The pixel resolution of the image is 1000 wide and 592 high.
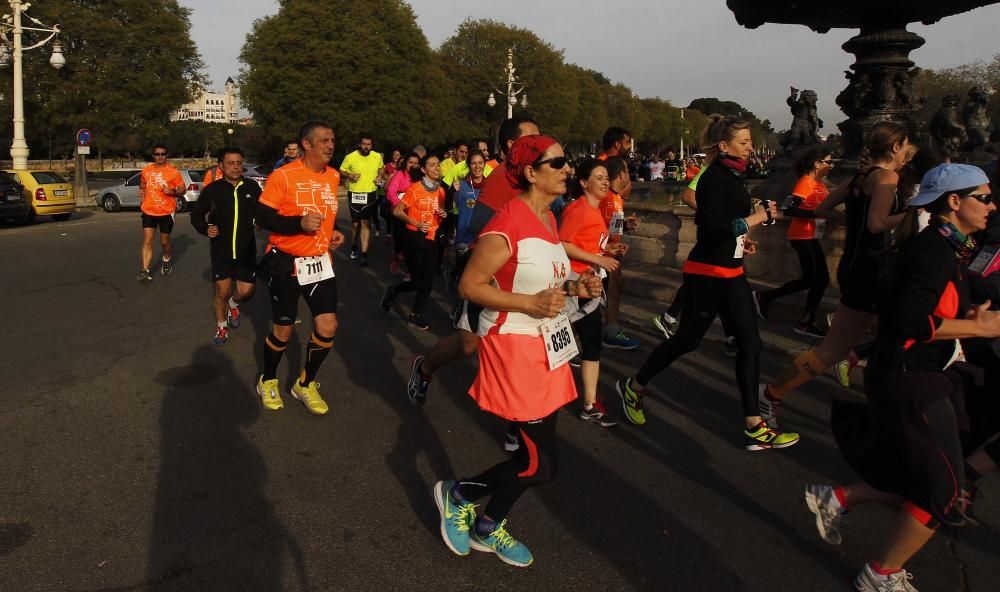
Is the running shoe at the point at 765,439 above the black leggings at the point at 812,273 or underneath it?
underneath

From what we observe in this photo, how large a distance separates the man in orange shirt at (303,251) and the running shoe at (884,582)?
3324 mm

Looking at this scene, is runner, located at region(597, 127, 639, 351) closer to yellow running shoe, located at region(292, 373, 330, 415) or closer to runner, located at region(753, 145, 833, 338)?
runner, located at region(753, 145, 833, 338)

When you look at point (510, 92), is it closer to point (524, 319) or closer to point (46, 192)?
point (46, 192)

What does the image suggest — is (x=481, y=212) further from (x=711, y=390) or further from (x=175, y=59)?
(x=175, y=59)

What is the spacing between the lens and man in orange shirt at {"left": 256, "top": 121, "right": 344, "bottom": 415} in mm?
4922

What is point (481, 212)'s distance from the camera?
4.46m

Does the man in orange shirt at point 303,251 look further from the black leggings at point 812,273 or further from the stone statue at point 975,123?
the stone statue at point 975,123

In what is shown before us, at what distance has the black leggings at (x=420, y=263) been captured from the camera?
7.97m

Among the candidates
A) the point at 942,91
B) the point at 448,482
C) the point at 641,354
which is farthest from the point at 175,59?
the point at 942,91

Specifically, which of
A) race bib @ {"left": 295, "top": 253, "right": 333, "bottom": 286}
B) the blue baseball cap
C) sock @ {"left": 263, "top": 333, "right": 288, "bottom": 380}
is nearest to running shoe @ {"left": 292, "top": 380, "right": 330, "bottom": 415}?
sock @ {"left": 263, "top": 333, "right": 288, "bottom": 380}

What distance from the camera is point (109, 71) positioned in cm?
2892

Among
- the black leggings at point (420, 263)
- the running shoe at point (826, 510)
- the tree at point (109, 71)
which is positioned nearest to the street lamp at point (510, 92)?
the tree at point (109, 71)

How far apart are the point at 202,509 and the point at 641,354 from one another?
402 cm

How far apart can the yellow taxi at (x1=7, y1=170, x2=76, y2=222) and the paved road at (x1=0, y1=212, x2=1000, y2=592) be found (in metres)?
14.9
